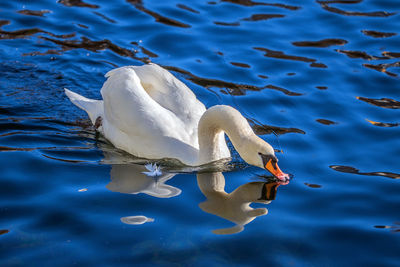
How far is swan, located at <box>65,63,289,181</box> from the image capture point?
651 cm

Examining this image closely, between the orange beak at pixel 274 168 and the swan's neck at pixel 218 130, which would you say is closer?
the orange beak at pixel 274 168

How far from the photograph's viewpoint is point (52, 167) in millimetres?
6484

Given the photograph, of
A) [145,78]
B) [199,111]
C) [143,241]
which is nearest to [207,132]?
[199,111]

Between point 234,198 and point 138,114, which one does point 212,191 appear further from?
point 138,114

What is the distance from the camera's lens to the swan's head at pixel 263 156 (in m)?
6.34

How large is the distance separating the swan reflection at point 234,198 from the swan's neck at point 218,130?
247 millimetres

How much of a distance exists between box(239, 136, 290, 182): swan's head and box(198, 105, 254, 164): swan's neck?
0.08m

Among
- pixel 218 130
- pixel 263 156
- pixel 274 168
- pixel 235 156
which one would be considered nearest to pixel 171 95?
pixel 218 130

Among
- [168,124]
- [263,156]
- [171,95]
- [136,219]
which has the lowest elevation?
[136,219]

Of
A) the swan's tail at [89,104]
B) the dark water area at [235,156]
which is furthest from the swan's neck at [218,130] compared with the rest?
the swan's tail at [89,104]

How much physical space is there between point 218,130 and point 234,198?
2.92ft

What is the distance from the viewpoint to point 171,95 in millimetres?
7246

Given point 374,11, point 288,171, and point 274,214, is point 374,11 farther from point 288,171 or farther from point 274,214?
point 274,214

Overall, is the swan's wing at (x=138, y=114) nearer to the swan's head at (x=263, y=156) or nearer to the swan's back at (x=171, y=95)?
the swan's back at (x=171, y=95)
